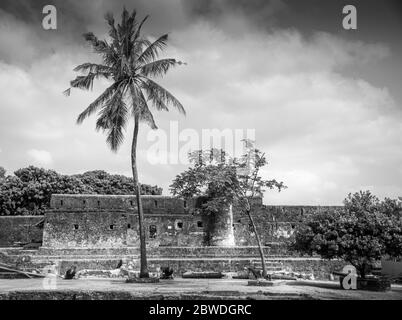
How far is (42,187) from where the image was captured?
3528 cm

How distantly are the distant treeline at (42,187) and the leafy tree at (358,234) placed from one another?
82.7 feet

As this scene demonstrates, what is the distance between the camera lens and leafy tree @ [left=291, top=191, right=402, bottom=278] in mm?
13211

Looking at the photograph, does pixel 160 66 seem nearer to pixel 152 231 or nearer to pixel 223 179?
pixel 223 179

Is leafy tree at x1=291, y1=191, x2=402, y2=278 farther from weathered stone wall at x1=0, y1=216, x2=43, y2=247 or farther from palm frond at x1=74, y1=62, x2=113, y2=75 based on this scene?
weathered stone wall at x1=0, y1=216, x2=43, y2=247

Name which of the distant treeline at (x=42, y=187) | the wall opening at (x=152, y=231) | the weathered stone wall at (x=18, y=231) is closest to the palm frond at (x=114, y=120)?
the wall opening at (x=152, y=231)

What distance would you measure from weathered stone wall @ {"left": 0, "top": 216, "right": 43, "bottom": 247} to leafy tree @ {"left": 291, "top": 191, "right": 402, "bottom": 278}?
19691 millimetres

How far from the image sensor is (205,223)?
26344mm

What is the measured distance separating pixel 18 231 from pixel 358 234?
22.0 m

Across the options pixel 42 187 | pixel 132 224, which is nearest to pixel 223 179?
pixel 132 224

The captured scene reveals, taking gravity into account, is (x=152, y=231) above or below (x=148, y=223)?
below

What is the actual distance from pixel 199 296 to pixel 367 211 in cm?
735

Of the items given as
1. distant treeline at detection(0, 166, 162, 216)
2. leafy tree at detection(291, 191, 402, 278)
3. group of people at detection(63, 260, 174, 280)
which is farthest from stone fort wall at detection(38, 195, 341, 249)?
leafy tree at detection(291, 191, 402, 278)

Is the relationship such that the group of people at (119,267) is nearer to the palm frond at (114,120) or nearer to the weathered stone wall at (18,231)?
the palm frond at (114,120)
